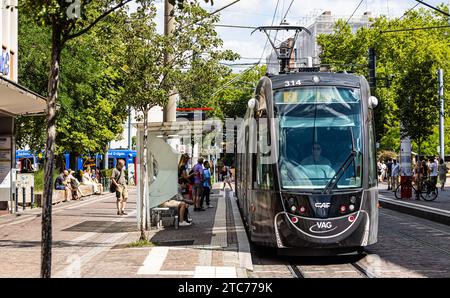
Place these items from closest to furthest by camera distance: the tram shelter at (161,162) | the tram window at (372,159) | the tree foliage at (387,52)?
the tram window at (372,159) < the tram shelter at (161,162) < the tree foliage at (387,52)

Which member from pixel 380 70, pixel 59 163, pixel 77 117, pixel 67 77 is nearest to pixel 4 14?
pixel 67 77

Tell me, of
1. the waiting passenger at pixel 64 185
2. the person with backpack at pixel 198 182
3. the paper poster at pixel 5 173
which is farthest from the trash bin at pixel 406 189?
the paper poster at pixel 5 173

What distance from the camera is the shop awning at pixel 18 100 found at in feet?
57.8

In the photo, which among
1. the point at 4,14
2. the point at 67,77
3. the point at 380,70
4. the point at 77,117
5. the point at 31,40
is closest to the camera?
the point at 4,14

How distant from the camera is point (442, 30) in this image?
210ft

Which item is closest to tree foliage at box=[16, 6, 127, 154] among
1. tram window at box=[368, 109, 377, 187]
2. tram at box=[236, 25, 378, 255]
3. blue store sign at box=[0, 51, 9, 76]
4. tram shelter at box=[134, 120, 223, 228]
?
blue store sign at box=[0, 51, 9, 76]

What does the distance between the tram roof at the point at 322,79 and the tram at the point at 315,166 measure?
0.06 feet

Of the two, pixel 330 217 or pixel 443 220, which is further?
pixel 443 220

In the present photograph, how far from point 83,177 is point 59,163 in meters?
4.02

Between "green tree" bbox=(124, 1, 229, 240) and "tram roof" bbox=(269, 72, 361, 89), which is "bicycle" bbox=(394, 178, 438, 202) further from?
"tram roof" bbox=(269, 72, 361, 89)

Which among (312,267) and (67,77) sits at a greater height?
(67,77)

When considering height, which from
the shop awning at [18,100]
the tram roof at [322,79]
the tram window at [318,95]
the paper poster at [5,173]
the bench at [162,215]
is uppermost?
the shop awning at [18,100]

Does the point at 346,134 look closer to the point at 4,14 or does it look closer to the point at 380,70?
the point at 4,14

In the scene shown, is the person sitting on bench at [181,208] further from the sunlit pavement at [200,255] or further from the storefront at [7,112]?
the storefront at [7,112]
